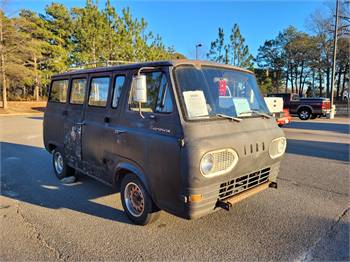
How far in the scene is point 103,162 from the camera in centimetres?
422

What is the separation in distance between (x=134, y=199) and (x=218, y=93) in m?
1.84

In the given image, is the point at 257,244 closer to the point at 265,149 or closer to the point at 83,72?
the point at 265,149

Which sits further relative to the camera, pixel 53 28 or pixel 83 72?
pixel 53 28

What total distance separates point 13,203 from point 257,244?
389 centimetres

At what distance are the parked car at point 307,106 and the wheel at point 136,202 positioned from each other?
16916 millimetres

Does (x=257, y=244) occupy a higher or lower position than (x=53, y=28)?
lower

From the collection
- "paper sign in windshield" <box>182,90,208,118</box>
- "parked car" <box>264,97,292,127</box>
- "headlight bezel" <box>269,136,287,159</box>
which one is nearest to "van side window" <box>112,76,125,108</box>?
"paper sign in windshield" <box>182,90,208,118</box>

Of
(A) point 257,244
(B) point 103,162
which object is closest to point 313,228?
(A) point 257,244

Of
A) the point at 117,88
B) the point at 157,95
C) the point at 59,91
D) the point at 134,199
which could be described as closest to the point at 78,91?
the point at 59,91

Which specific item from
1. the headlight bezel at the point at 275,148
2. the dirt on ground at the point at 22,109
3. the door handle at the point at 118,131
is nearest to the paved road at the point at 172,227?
the headlight bezel at the point at 275,148

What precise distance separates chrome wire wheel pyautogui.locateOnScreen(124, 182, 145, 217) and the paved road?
22 cm

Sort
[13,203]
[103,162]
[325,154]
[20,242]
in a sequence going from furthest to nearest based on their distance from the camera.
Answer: [325,154]
[13,203]
[103,162]
[20,242]

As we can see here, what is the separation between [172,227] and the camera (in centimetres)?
370

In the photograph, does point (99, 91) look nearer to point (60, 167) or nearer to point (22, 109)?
point (60, 167)
